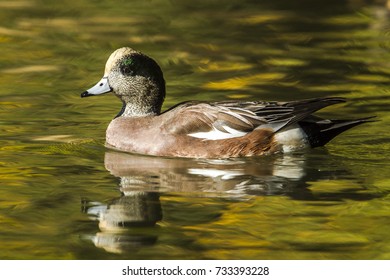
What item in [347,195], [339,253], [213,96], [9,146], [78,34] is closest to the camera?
[339,253]

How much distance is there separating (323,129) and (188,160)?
128 cm

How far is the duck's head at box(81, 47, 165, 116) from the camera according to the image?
1069 centimetres

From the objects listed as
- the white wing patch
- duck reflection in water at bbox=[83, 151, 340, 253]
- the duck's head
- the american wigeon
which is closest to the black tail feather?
the american wigeon

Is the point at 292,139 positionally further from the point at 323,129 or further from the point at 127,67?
the point at 127,67

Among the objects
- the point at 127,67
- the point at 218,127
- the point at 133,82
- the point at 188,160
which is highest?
the point at 127,67

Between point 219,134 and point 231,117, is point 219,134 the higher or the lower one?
the lower one

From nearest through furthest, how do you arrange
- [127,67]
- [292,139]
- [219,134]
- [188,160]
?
1. [188,160]
2. [219,134]
3. [292,139]
4. [127,67]

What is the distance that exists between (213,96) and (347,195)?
12.0ft

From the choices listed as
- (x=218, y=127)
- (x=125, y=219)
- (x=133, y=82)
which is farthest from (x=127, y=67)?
(x=125, y=219)

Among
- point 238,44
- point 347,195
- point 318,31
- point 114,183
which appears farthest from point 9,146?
point 318,31

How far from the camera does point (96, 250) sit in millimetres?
7723

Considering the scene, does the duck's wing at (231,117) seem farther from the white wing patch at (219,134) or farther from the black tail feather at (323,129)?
the black tail feather at (323,129)

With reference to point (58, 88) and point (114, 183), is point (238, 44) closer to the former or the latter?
point (58, 88)

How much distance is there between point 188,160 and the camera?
10164 millimetres
